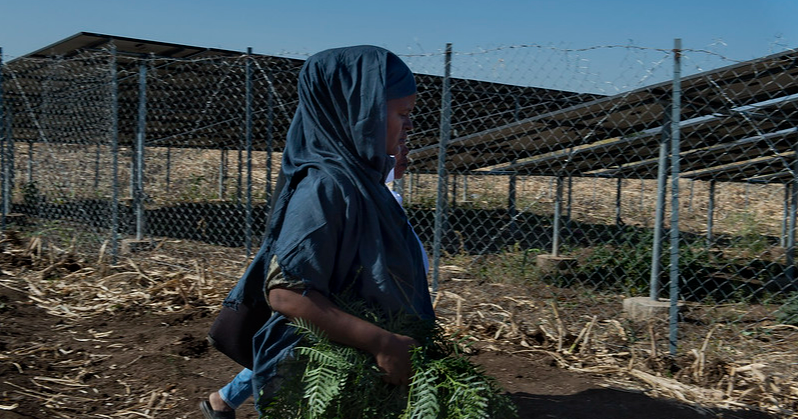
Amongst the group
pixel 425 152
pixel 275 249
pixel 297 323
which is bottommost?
pixel 297 323

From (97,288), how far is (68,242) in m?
2.05

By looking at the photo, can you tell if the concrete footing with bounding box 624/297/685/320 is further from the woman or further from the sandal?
the sandal

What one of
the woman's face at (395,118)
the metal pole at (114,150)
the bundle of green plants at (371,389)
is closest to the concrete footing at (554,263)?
the metal pole at (114,150)

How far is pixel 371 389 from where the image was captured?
1.75 metres

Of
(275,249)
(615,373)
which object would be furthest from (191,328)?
(275,249)

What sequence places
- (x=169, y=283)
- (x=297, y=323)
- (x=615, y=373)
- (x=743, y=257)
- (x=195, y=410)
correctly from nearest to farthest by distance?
1. (x=297, y=323)
2. (x=195, y=410)
3. (x=615, y=373)
4. (x=169, y=283)
5. (x=743, y=257)

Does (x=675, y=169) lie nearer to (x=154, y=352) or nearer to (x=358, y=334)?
(x=358, y=334)

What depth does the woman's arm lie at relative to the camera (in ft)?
5.85

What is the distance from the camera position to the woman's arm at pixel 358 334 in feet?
5.85

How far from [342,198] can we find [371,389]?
0.49 m

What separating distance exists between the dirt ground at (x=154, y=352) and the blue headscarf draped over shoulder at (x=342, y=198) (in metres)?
1.01

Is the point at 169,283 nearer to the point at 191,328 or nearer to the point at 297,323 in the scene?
the point at 191,328

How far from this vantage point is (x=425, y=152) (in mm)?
8484

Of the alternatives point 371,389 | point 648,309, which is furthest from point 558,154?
point 371,389
